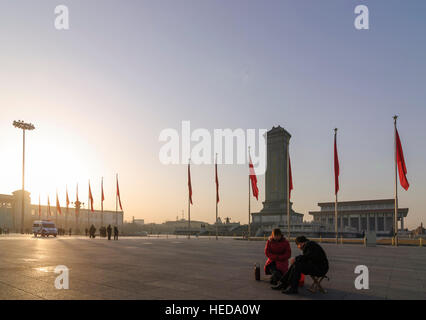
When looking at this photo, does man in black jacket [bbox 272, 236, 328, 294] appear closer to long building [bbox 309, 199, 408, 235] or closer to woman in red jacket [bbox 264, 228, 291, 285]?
woman in red jacket [bbox 264, 228, 291, 285]

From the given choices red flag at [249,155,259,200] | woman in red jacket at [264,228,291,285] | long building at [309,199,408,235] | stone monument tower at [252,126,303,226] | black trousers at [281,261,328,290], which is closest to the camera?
black trousers at [281,261,328,290]

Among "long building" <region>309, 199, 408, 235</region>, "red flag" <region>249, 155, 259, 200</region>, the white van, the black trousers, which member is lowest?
"long building" <region>309, 199, 408, 235</region>

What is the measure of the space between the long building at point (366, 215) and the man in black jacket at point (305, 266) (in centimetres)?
12612

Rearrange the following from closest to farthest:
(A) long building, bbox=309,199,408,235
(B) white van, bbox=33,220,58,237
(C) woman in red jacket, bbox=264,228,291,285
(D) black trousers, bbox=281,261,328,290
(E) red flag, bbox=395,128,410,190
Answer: (D) black trousers, bbox=281,261,328,290
(C) woman in red jacket, bbox=264,228,291,285
(E) red flag, bbox=395,128,410,190
(B) white van, bbox=33,220,58,237
(A) long building, bbox=309,199,408,235

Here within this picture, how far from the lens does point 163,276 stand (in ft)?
38.9

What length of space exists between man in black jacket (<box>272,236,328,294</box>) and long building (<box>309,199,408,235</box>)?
126 meters

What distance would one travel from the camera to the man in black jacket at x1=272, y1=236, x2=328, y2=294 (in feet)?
29.5

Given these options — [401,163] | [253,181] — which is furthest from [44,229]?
[401,163]

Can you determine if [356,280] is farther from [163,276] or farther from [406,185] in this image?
[406,185]

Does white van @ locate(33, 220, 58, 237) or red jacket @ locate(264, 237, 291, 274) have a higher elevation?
red jacket @ locate(264, 237, 291, 274)

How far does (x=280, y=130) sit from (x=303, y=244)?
17010 centimetres

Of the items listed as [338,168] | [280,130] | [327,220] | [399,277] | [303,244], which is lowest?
[327,220]

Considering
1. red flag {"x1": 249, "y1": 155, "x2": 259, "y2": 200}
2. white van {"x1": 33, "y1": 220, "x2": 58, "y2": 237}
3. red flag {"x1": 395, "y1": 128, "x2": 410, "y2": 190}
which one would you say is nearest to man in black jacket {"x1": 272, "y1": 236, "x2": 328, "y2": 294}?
red flag {"x1": 395, "y1": 128, "x2": 410, "y2": 190}
